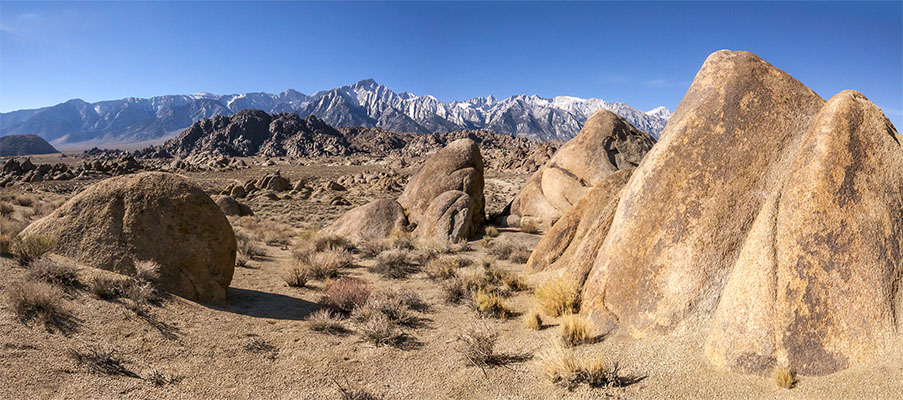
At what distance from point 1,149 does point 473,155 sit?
197m

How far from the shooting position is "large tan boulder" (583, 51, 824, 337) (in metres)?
4.71

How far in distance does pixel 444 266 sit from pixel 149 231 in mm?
5446

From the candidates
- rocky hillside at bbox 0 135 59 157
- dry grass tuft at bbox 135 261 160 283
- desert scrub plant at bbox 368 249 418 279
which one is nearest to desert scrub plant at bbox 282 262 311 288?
desert scrub plant at bbox 368 249 418 279

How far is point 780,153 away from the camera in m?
4.84

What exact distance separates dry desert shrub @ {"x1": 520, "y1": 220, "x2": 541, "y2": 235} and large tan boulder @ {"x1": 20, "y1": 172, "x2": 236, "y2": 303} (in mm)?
9641

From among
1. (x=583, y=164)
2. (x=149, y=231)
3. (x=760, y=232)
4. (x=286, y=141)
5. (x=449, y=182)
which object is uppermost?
(x=286, y=141)

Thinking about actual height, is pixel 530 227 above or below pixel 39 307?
above

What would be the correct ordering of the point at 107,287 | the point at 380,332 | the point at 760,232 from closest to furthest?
the point at 760,232
the point at 107,287
the point at 380,332

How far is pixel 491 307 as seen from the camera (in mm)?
6578

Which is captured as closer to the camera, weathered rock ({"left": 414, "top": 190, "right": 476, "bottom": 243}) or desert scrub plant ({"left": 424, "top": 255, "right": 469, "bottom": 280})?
desert scrub plant ({"left": 424, "top": 255, "right": 469, "bottom": 280})

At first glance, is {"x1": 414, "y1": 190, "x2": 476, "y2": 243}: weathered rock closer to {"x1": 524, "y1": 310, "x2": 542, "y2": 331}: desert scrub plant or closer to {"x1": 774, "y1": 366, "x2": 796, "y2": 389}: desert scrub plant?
{"x1": 524, "y1": 310, "x2": 542, "y2": 331}: desert scrub plant

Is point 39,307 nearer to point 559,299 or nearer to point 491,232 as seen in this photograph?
point 559,299

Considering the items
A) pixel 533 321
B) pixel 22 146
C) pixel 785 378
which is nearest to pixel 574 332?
pixel 533 321

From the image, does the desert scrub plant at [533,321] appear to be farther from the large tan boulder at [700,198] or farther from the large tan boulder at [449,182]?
the large tan boulder at [449,182]
